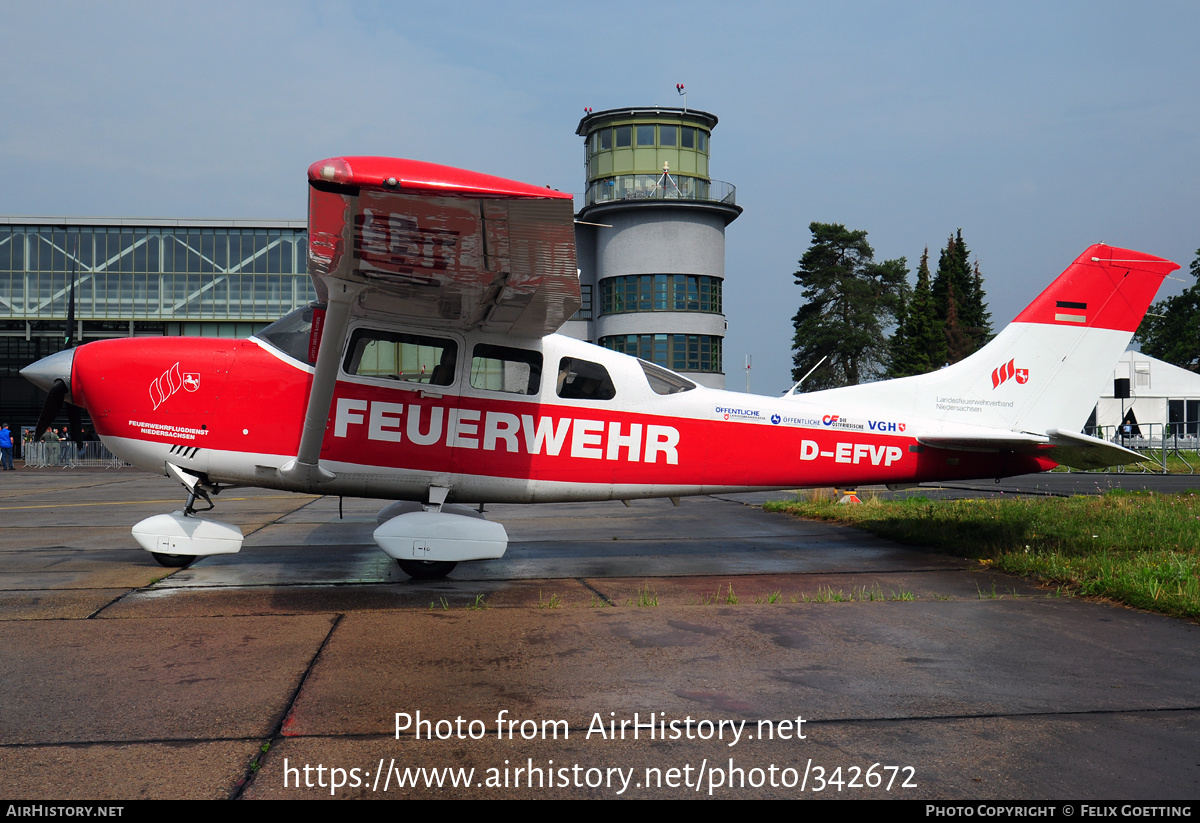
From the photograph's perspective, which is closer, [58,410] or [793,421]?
[58,410]

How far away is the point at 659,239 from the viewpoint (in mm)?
41844

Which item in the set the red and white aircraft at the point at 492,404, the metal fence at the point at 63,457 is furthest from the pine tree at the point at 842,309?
the red and white aircraft at the point at 492,404

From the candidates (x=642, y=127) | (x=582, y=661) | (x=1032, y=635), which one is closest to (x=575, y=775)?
(x=582, y=661)

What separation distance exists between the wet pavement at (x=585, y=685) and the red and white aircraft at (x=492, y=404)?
87 cm

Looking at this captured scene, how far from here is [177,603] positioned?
5.88 meters

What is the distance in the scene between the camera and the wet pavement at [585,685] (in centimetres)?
288

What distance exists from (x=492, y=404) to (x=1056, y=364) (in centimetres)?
579

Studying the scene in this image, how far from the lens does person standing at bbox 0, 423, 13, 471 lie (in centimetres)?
3122

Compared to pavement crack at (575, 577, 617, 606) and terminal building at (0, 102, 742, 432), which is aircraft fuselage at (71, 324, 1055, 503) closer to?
pavement crack at (575, 577, 617, 606)

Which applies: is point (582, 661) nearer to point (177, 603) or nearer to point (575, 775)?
point (575, 775)

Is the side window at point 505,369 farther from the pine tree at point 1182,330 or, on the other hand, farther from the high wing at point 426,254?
the pine tree at point 1182,330

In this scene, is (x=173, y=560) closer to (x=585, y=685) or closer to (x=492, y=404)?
→ (x=492, y=404)

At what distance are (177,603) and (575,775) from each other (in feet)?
13.8

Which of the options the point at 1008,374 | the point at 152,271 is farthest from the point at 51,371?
the point at 152,271
